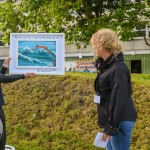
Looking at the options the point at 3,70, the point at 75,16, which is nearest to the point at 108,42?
the point at 3,70

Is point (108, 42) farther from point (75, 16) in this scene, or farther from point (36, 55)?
point (75, 16)

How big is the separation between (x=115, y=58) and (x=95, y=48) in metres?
0.24

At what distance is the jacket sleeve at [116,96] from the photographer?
152 inches

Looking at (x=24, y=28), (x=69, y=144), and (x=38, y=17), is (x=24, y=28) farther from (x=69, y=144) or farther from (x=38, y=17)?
(x=69, y=144)

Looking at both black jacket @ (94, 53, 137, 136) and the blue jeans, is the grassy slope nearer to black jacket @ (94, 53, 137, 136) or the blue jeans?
the blue jeans

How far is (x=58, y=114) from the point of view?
319 inches

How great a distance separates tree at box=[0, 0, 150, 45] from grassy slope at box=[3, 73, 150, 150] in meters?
7.24

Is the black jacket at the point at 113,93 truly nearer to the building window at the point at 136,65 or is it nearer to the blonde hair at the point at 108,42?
the blonde hair at the point at 108,42

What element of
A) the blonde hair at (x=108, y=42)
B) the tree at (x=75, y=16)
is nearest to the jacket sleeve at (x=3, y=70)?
the blonde hair at (x=108, y=42)

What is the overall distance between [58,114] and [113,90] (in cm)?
434

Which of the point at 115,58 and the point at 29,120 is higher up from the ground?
the point at 115,58

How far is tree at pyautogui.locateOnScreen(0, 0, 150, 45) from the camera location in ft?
54.4

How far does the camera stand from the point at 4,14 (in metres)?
19.3

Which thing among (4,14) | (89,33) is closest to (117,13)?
(89,33)
